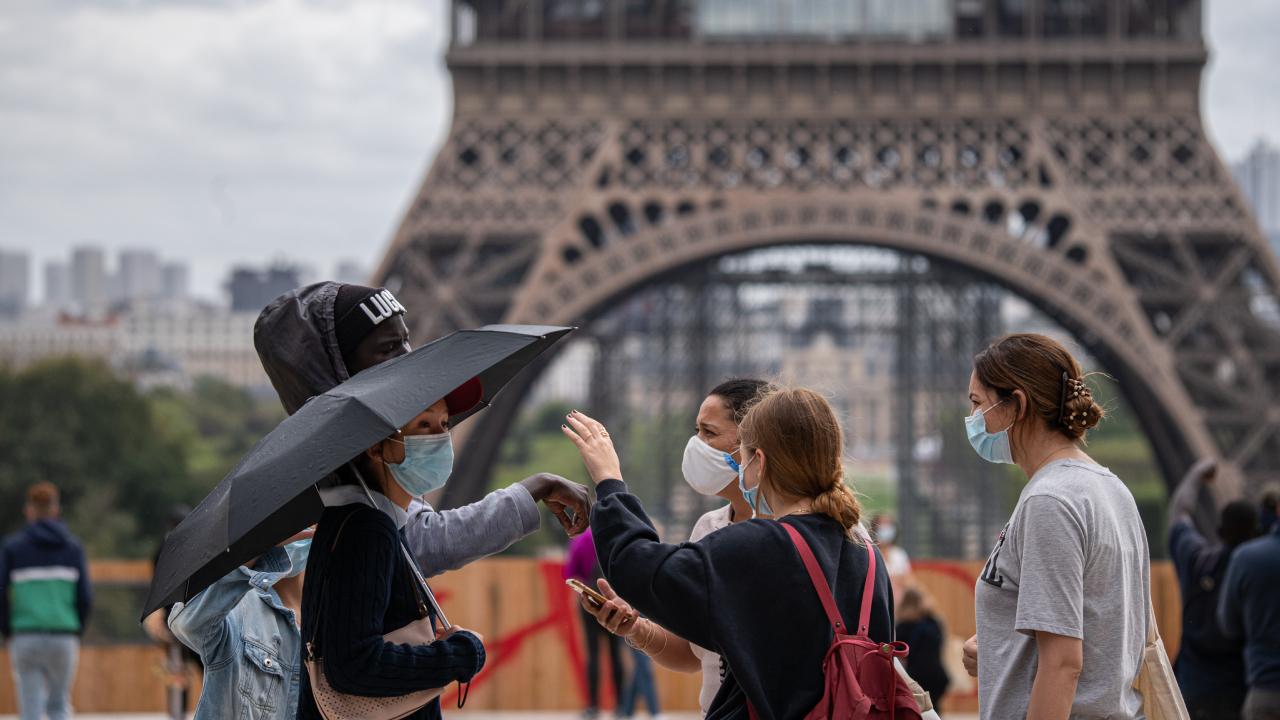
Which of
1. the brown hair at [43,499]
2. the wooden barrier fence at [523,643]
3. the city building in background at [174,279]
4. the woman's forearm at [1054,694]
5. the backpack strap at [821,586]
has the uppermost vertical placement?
the backpack strap at [821,586]

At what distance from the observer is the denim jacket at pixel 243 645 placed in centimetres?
356

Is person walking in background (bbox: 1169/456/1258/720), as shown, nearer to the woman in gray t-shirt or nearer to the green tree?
the woman in gray t-shirt

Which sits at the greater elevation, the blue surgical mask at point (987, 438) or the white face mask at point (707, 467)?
the blue surgical mask at point (987, 438)

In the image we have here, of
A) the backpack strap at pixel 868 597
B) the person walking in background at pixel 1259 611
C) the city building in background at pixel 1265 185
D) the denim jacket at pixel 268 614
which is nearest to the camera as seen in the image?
the backpack strap at pixel 868 597

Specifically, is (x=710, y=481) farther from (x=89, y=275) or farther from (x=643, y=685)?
(x=89, y=275)

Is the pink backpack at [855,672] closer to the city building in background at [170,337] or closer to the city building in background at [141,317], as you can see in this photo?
the city building in background at [141,317]

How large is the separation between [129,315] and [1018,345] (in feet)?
351

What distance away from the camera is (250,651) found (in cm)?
365

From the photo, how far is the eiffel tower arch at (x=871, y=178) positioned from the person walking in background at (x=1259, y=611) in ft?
43.6

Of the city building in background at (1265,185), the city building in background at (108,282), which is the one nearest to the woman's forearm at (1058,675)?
the city building in background at (1265,185)

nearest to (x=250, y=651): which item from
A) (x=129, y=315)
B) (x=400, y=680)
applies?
(x=400, y=680)

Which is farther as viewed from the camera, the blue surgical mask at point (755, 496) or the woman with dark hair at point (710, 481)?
the woman with dark hair at point (710, 481)

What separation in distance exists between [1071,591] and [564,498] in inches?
44.9

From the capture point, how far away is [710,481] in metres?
4.04
